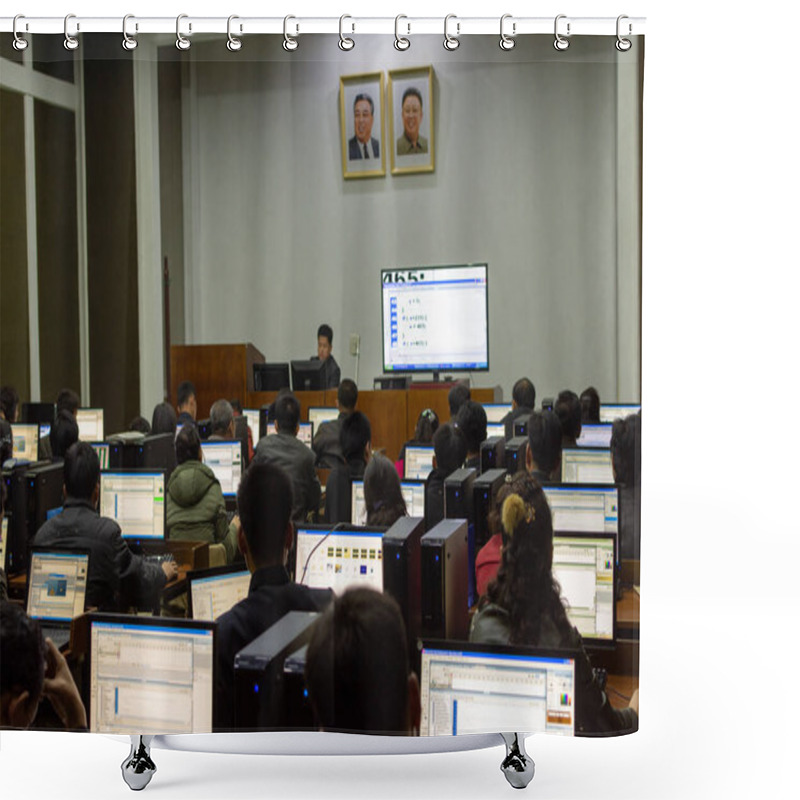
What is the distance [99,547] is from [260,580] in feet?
1.33

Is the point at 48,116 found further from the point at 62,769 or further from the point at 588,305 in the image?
the point at 62,769

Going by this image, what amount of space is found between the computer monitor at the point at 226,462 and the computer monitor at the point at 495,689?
596 mm

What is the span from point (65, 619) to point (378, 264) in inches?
46.3

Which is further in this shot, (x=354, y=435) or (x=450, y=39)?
(x=354, y=435)

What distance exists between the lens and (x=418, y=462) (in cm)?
219

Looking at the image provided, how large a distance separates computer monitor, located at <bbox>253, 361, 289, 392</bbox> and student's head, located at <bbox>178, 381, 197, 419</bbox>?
153 millimetres

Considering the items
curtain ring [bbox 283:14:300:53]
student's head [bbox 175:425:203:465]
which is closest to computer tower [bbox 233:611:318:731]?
student's head [bbox 175:425:203:465]

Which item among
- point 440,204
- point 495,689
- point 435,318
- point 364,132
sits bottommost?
point 495,689

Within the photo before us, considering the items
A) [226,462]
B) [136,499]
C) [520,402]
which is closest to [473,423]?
[520,402]

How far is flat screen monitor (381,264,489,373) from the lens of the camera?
7.05 feet

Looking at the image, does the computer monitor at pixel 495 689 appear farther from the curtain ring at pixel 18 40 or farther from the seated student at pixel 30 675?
the curtain ring at pixel 18 40

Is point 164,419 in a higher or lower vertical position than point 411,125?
lower

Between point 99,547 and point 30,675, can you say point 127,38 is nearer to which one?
point 99,547

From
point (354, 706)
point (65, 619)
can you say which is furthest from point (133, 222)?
point (354, 706)
